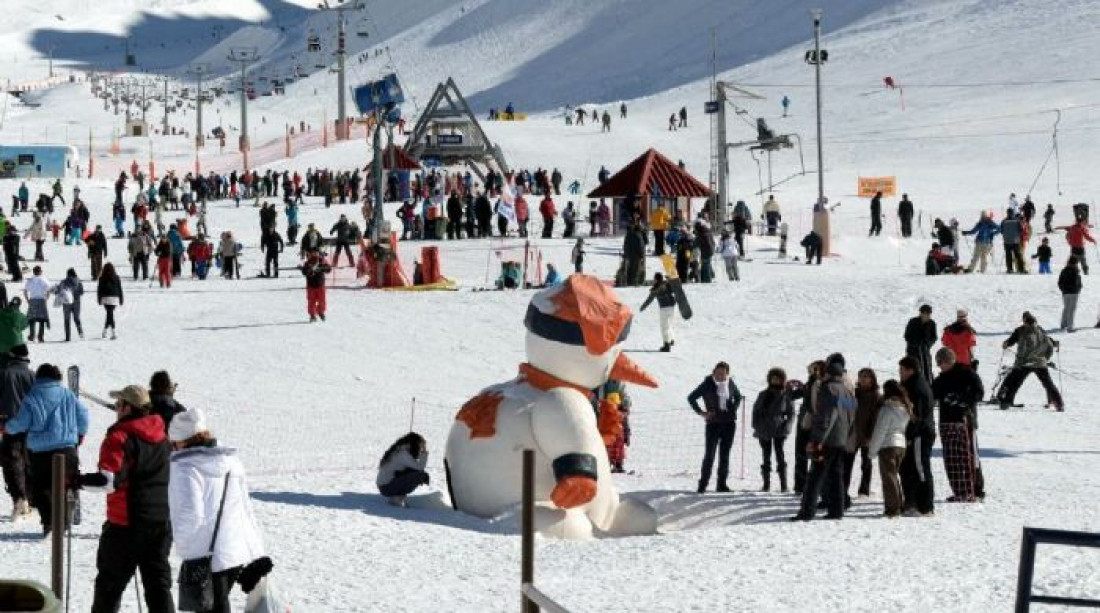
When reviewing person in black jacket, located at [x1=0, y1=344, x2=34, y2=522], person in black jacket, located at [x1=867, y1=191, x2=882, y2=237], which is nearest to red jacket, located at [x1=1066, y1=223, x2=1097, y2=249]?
person in black jacket, located at [x1=867, y1=191, x2=882, y2=237]

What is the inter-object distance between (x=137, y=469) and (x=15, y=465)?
3.39 metres

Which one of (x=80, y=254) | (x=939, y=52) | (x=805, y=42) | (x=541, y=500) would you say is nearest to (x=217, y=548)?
(x=541, y=500)

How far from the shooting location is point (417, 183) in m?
43.0

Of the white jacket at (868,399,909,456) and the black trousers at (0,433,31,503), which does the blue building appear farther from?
the white jacket at (868,399,909,456)

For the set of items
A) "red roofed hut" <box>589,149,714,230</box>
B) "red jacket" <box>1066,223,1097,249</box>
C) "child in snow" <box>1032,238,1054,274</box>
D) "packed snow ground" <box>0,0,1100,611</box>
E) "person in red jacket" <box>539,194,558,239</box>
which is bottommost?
"packed snow ground" <box>0,0,1100,611</box>

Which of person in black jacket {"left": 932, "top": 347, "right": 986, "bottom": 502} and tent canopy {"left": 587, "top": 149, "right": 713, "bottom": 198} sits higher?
tent canopy {"left": 587, "top": 149, "right": 713, "bottom": 198}

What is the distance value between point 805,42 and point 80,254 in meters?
57.2

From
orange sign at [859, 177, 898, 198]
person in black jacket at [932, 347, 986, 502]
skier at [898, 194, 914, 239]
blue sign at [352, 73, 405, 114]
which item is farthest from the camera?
orange sign at [859, 177, 898, 198]

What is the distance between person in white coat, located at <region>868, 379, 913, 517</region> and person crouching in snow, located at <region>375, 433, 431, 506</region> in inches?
122

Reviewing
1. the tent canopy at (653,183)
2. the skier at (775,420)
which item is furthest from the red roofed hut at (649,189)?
the skier at (775,420)

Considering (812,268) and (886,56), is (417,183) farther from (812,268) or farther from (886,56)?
(886,56)

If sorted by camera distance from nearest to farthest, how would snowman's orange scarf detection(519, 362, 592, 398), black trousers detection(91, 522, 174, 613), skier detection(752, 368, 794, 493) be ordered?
black trousers detection(91, 522, 174, 613)
snowman's orange scarf detection(519, 362, 592, 398)
skier detection(752, 368, 794, 493)

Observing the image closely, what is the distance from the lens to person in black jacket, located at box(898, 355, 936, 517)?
41.0ft

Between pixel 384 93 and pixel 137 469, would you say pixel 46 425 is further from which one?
pixel 384 93
